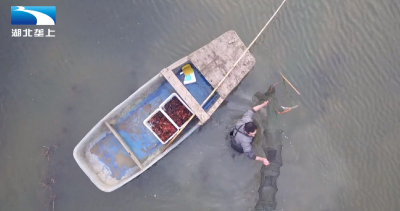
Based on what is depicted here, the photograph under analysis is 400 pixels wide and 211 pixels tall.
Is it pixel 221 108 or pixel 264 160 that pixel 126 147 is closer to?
pixel 221 108

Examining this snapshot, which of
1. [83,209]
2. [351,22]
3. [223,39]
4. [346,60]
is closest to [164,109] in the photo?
[223,39]

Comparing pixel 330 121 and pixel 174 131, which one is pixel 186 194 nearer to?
pixel 174 131

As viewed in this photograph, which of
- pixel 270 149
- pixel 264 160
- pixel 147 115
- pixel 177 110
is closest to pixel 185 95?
pixel 177 110

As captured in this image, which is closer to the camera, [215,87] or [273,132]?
[215,87]

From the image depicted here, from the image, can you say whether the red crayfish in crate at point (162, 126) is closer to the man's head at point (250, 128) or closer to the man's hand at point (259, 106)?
the man's head at point (250, 128)

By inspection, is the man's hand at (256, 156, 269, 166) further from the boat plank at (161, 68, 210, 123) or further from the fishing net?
the boat plank at (161, 68, 210, 123)

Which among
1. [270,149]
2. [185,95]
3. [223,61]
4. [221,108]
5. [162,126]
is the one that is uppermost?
[223,61]

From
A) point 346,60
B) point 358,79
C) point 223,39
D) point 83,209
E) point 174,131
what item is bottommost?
point 358,79
